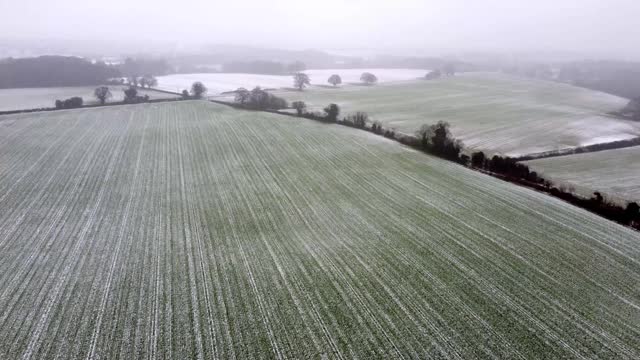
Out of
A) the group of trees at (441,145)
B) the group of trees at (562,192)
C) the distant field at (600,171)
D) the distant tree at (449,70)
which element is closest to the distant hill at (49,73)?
the group of trees at (441,145)

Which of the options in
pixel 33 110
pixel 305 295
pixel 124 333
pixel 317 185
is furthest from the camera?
pixel 33 110

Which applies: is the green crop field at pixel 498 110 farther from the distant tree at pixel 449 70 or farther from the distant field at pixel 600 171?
the distant tree at pixel 449 70

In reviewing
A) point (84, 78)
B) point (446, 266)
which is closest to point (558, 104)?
point (446, 266)

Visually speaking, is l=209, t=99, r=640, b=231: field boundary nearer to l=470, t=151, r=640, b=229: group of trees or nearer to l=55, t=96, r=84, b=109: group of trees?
l=470, t=151, r=640, b=229: group of trees

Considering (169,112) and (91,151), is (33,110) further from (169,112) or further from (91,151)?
(91,151)

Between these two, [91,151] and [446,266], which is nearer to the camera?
[446,266]

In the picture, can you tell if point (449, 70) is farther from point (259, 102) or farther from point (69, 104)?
point (69, 104)

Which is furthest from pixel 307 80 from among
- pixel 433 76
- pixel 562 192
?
pixel 562 192
